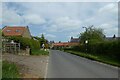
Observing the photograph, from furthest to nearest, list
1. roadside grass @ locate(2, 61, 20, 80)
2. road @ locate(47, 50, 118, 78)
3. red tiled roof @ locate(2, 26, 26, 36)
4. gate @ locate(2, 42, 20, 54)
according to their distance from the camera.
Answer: red tiled roof @ locate(2, 26, 26, 36) < gate @ locate(2, 42, 20, 54) < road @ locate(47, 50, 118, 78) < roadside grass @ locate(2, 61, 20, 80)

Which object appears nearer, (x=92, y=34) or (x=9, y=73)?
(x=9, y=73)

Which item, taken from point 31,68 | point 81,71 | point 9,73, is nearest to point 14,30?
point 31,68

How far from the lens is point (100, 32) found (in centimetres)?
9375

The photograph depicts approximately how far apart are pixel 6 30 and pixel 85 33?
2879 centimetres

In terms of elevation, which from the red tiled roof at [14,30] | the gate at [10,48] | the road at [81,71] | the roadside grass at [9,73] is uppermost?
the red tiled roof at [14,30]

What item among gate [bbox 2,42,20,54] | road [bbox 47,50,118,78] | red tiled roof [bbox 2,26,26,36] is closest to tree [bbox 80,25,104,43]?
red tiled roof [bbox 2,26,26,36]

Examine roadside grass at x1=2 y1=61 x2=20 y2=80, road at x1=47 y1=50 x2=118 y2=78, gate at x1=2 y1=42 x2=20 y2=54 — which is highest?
gate at x1=2 y1=42 x2=20 y2=54

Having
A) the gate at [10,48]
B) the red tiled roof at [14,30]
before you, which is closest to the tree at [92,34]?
the red tiled roof at [14,30]

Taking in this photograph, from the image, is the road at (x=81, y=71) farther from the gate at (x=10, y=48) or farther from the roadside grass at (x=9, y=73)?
the gate at (x=10, y=48)

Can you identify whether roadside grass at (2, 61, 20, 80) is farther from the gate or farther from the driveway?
the gate

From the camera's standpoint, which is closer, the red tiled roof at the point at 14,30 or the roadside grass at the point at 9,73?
the roadside grass at the point at 9,73

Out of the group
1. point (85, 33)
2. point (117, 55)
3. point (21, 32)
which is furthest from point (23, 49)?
point (85, 33)

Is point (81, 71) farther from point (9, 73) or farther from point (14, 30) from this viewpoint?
point (14, 30)

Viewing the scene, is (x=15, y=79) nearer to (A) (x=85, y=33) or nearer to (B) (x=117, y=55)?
(B) (x=117, y=55)
